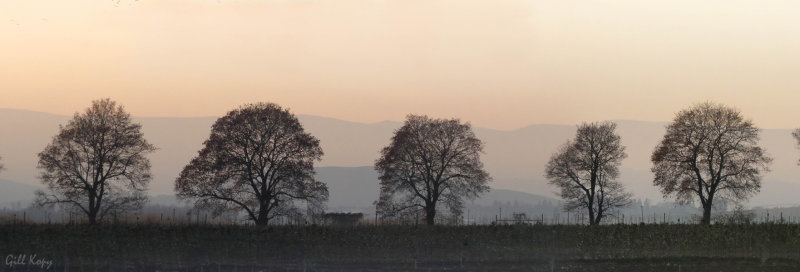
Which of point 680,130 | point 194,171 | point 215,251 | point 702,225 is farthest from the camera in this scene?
point 680,130

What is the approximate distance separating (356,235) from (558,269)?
25.4 m

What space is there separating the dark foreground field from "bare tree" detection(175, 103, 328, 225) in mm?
12481

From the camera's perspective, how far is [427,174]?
11575 centimetres

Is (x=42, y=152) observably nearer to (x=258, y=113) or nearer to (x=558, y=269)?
(x=258, y=113)

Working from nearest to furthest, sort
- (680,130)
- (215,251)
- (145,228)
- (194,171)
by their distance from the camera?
(215,251) < (145,228) < (194,171) < (680,130)

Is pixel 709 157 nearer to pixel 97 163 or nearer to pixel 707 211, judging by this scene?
pixel 707 211

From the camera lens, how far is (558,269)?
6912 cm

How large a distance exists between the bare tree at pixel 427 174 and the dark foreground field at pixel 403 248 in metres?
17.9

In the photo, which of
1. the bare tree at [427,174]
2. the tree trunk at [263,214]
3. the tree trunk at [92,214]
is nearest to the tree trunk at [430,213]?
the bare tree at [427,174]

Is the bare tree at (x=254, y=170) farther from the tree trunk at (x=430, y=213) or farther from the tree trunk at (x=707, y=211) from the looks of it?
the tree trunk at (x=707, y=211)

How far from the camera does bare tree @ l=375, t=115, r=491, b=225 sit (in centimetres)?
11475

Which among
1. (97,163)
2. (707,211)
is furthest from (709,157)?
(97,163)

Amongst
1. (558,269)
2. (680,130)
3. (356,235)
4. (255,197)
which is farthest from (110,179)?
(680,130)
